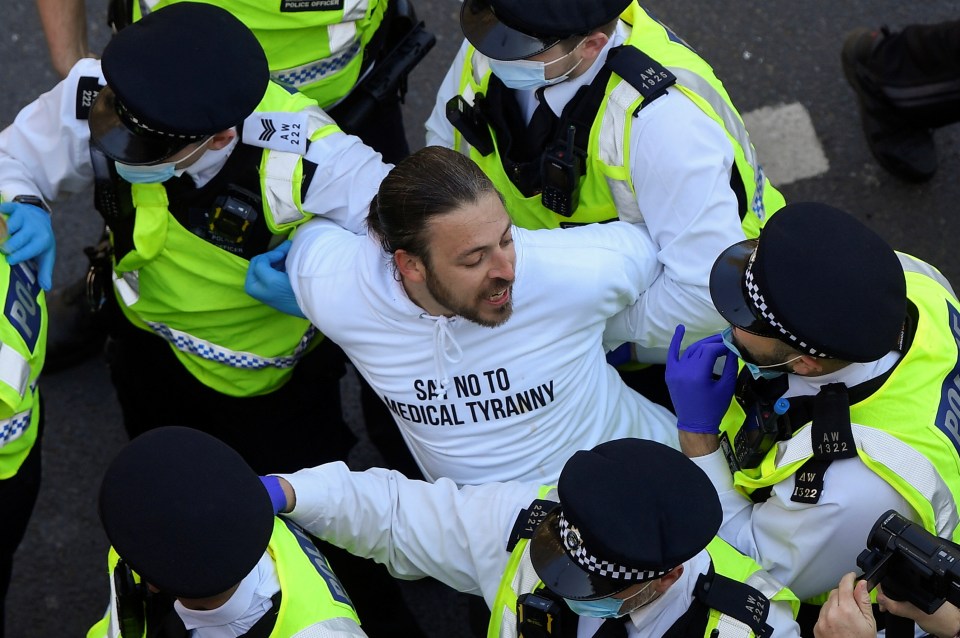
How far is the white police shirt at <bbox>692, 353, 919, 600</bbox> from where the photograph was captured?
2.11 metres

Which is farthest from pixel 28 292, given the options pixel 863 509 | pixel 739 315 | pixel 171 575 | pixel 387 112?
pixel 863 509

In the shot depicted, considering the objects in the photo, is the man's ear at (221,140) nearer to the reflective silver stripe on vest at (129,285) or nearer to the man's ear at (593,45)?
the reflective silver stripe on vest at (129,285)

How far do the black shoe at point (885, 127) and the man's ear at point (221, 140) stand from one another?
2.54m

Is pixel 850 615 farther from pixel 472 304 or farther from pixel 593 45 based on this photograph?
pixel 593 45

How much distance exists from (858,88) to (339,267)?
2.49 meters

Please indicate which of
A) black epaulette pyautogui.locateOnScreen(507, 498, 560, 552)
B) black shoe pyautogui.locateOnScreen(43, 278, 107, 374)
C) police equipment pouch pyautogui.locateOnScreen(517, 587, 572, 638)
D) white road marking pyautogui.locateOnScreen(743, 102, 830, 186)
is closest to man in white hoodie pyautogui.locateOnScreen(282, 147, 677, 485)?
black epaulette pyautogui.locateOnScreen(507, 498, 560, 552)

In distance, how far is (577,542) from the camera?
2.00m

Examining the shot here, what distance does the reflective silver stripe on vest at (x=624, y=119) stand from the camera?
2.52 metres

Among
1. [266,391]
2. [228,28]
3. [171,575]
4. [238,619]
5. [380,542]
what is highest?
[228,28]

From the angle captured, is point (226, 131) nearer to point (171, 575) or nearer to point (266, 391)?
point (266, 391)

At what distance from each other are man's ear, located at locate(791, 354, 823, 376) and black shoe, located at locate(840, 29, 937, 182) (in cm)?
222

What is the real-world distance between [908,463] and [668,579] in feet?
1.67

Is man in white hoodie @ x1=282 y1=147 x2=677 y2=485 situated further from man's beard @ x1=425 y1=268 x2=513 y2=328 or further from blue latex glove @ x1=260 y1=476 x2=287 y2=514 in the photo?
blue latex glove @ x1=260 y1=476 x2=287 y2=514

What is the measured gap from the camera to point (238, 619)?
2053 millimetres
